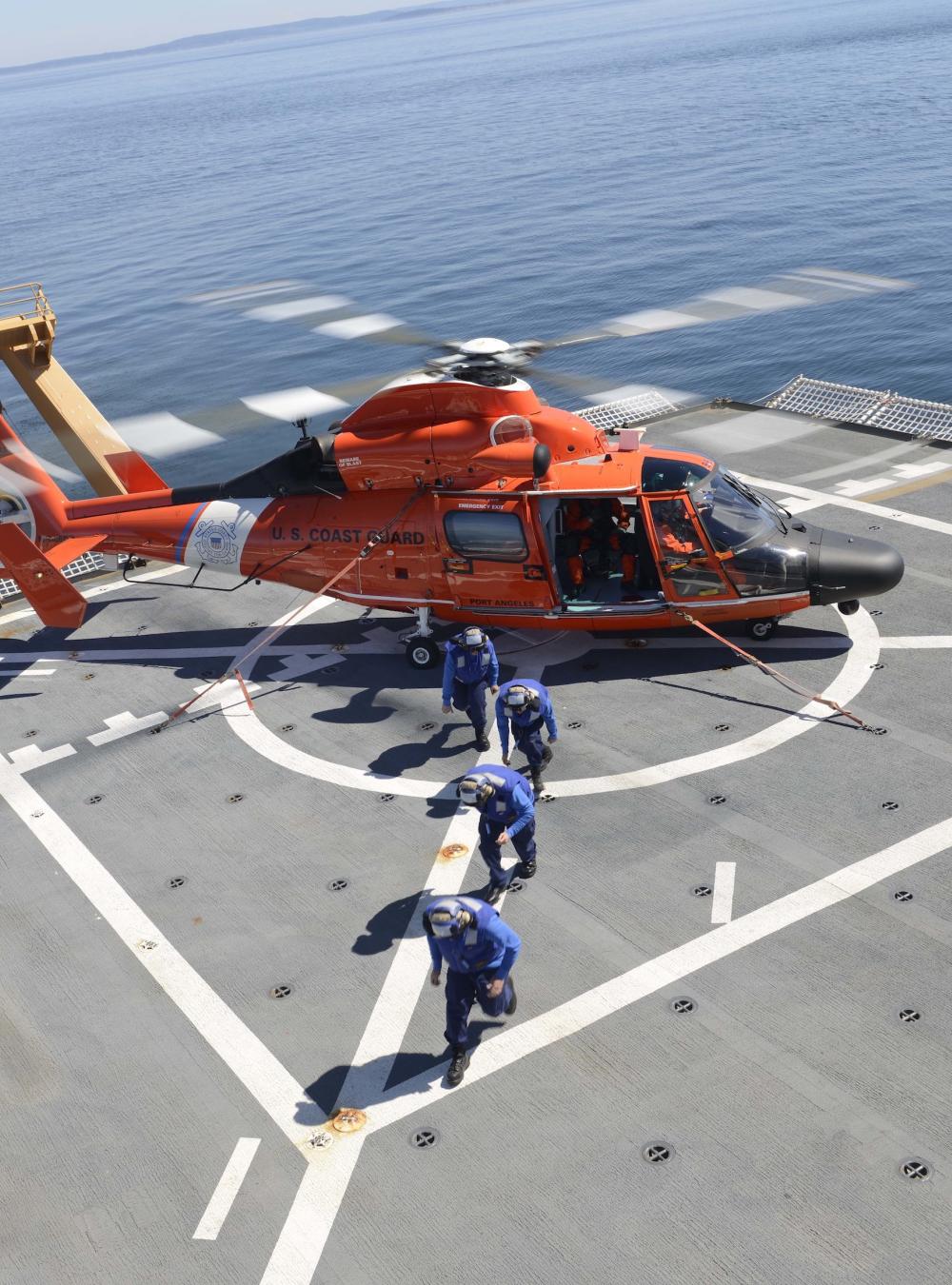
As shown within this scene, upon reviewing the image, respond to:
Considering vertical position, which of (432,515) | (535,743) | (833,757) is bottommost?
(833,757)

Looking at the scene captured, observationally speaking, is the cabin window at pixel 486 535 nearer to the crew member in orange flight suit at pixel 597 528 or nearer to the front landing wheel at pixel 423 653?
the crew member in orange flight suit at pixel 597 528

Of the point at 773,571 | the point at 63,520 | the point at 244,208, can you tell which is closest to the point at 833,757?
the point at 773,571

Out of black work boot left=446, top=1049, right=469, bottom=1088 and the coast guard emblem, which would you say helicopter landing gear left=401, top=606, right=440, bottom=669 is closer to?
the coast guard emblem

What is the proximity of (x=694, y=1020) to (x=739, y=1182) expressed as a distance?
5.46 ft

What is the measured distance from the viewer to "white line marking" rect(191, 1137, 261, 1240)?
325 inches

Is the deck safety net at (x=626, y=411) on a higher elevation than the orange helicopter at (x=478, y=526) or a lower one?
lower

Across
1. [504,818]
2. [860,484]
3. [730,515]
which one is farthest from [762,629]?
[860,484]

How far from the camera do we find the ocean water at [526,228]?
44469mm

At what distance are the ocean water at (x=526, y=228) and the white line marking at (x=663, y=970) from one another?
2810 centimetres

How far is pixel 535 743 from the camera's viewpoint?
12.9 metres

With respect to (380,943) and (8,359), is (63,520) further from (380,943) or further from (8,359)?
(380,943)

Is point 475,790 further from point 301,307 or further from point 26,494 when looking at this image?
point 301,307

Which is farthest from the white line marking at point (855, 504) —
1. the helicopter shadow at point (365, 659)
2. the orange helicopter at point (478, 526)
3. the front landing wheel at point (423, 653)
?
the front landing wheel at point (423, 653)

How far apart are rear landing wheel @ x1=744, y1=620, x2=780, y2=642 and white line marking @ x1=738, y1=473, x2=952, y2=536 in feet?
15.6
